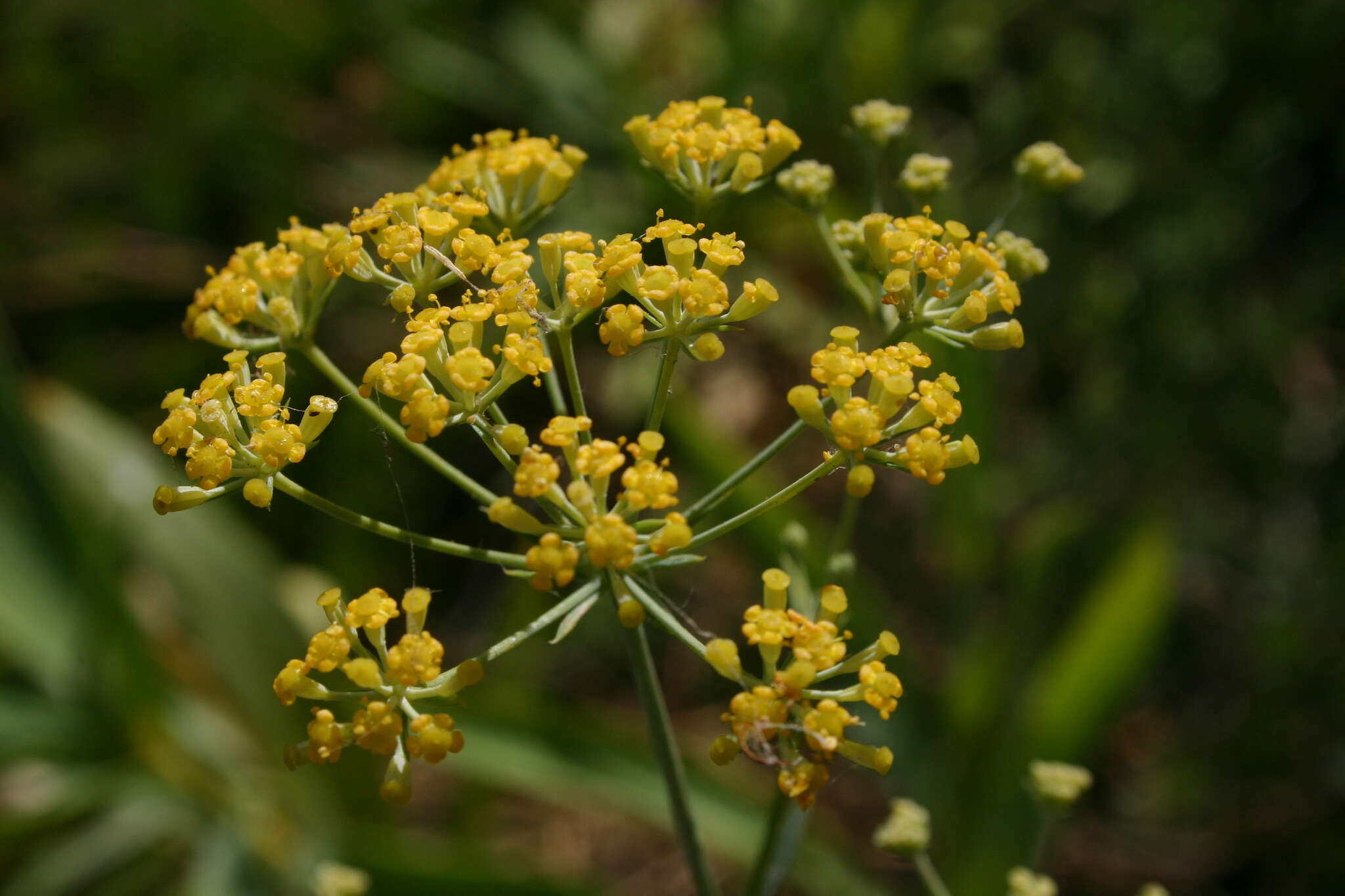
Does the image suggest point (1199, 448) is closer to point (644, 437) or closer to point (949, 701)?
point (949, 701)

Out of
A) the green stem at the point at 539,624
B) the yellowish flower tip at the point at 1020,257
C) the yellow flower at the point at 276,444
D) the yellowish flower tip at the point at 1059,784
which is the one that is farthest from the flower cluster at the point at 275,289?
the yellowish flower tip at the point at 1059,784

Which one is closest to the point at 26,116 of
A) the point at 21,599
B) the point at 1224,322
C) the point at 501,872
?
the point at 21,599

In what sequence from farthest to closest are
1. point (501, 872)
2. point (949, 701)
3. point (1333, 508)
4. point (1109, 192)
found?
point (1109, 192) → point (1333, 508) → point (949, 701) → point (501, 872)

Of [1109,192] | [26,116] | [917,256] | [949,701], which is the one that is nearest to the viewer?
[917,256]

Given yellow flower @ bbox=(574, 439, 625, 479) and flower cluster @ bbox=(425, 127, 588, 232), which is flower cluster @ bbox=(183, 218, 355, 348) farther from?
yellow flower @ bbox=(574, 439, 625, 479)

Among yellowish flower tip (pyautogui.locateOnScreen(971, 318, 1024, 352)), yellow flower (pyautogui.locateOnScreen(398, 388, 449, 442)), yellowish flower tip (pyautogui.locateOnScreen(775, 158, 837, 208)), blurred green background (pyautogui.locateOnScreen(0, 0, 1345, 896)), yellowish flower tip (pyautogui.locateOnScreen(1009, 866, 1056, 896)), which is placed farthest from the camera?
blurred green background (pyautogui.locateOnScreen(0, 0, 1345, 896))

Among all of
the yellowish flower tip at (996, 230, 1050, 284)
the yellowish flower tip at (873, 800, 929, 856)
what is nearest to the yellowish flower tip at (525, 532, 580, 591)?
the yellowish flower tip at (873, 800, 929, 856)
